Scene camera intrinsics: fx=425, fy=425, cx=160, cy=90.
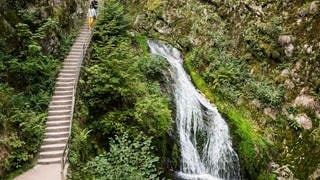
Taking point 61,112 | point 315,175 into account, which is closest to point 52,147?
point 61,112

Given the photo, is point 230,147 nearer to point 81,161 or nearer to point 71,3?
point 81,161

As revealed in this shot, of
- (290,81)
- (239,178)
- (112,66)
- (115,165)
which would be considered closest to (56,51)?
(112,66)

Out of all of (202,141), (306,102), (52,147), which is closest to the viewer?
(52,147)

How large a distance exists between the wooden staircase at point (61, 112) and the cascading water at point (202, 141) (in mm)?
5692

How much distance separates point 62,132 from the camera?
707 inches

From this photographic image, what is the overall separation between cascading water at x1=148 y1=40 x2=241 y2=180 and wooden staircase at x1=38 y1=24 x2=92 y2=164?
5692 mm

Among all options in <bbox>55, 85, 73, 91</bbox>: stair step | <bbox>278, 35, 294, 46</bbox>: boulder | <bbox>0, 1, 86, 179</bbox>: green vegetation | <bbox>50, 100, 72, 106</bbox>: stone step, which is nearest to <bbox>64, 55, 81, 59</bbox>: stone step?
<bbox>0, 1, 86, 179</bbox>: green vegetation

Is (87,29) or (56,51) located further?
(87,29)

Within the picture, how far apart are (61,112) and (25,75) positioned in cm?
240

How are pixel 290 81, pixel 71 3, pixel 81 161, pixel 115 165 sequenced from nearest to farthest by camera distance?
pixel 115 165
pixel 81 161
pixel 290 81
pixel 71 3

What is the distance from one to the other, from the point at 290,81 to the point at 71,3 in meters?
14.9

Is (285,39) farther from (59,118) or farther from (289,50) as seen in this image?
(59,118)

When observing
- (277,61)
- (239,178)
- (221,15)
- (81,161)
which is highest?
(221,15)

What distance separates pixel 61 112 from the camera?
750 inches
